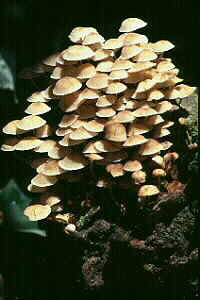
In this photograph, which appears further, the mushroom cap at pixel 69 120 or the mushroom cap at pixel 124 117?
the mushroom cap at pixel 69 120

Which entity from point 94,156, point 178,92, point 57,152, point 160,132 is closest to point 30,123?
point 57,152

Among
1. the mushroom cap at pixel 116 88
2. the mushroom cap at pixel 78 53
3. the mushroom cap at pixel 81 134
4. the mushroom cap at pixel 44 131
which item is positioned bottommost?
the mushroom cap at pixel 44 131

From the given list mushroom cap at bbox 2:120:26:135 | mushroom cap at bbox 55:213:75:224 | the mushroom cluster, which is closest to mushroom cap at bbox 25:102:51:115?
the mushroom cluster

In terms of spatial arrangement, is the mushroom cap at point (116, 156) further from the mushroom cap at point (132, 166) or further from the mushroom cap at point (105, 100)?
the mushroom cap at point (105, 100)

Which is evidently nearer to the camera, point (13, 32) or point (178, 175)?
point (178, 175)

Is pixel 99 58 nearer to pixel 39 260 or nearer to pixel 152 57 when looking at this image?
pixel 152 57

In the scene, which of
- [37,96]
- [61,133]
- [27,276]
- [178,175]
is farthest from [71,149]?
[27,276]

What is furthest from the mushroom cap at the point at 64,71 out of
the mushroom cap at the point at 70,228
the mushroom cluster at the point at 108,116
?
the mushroom cap at the point at 70,228
